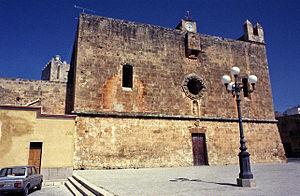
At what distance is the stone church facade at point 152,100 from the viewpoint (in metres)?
13.6

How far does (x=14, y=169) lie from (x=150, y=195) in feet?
17.4

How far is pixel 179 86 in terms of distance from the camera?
52.7 ft

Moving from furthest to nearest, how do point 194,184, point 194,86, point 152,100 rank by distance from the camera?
point 194,86, point 152,100, point 194,184

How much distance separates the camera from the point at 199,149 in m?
15.5

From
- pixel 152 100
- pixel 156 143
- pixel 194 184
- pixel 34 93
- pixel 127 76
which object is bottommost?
pixel 194 184

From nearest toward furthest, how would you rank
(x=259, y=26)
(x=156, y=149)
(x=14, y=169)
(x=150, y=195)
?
(x=150, y=195) → (x=14, y=169) → (x=156, y=149) → (x=259, y=26)

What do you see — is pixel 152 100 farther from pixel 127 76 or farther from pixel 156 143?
pixel 156 143

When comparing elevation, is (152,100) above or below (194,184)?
above

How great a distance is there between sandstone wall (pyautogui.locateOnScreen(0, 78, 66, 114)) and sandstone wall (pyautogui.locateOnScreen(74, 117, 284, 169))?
2738 mm

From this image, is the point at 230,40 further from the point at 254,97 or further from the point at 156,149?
the point at 156,149

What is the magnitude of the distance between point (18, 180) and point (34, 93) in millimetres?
7939

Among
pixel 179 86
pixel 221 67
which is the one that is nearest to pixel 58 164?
pixel 179 86

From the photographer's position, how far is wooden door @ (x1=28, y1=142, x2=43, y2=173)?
11.3 meters

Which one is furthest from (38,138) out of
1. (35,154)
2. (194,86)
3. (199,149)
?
(194,86)
